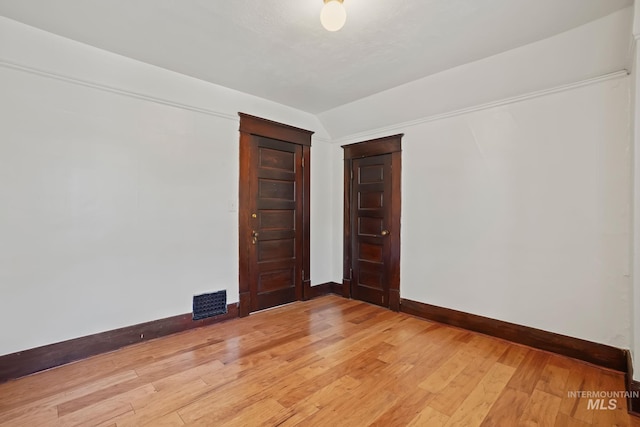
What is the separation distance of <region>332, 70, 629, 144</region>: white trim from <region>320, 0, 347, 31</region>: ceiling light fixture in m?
1.98

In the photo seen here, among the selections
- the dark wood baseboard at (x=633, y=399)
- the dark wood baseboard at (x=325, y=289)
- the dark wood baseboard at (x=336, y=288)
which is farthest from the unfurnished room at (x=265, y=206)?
the dark wood baseboard at (x=336, y=288)

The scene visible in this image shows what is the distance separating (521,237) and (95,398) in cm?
375

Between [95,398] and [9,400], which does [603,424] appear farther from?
[9,400]

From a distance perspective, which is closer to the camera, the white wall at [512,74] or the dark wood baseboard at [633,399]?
the dark wood baseboard at [633,399]

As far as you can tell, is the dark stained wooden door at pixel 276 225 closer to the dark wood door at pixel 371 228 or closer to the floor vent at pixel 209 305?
the floor vent at pixel 209 305

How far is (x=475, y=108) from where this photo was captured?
3078 millimetres

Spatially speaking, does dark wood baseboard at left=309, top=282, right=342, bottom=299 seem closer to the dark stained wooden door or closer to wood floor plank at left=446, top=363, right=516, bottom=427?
the dark stained wooden door

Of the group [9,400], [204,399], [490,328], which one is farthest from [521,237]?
[9,400]

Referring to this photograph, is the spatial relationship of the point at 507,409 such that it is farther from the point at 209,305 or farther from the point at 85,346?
the point at 85,346

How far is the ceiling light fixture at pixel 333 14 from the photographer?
1.78m

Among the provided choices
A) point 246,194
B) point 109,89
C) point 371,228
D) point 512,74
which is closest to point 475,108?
point 512,74

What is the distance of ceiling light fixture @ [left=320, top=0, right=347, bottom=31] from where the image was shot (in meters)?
1.78

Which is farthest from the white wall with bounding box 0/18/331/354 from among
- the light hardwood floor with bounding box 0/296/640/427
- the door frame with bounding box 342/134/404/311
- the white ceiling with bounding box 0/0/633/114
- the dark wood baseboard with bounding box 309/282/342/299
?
the door frame with bounding box 342/134/404/311

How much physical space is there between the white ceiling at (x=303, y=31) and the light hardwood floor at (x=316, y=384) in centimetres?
269
